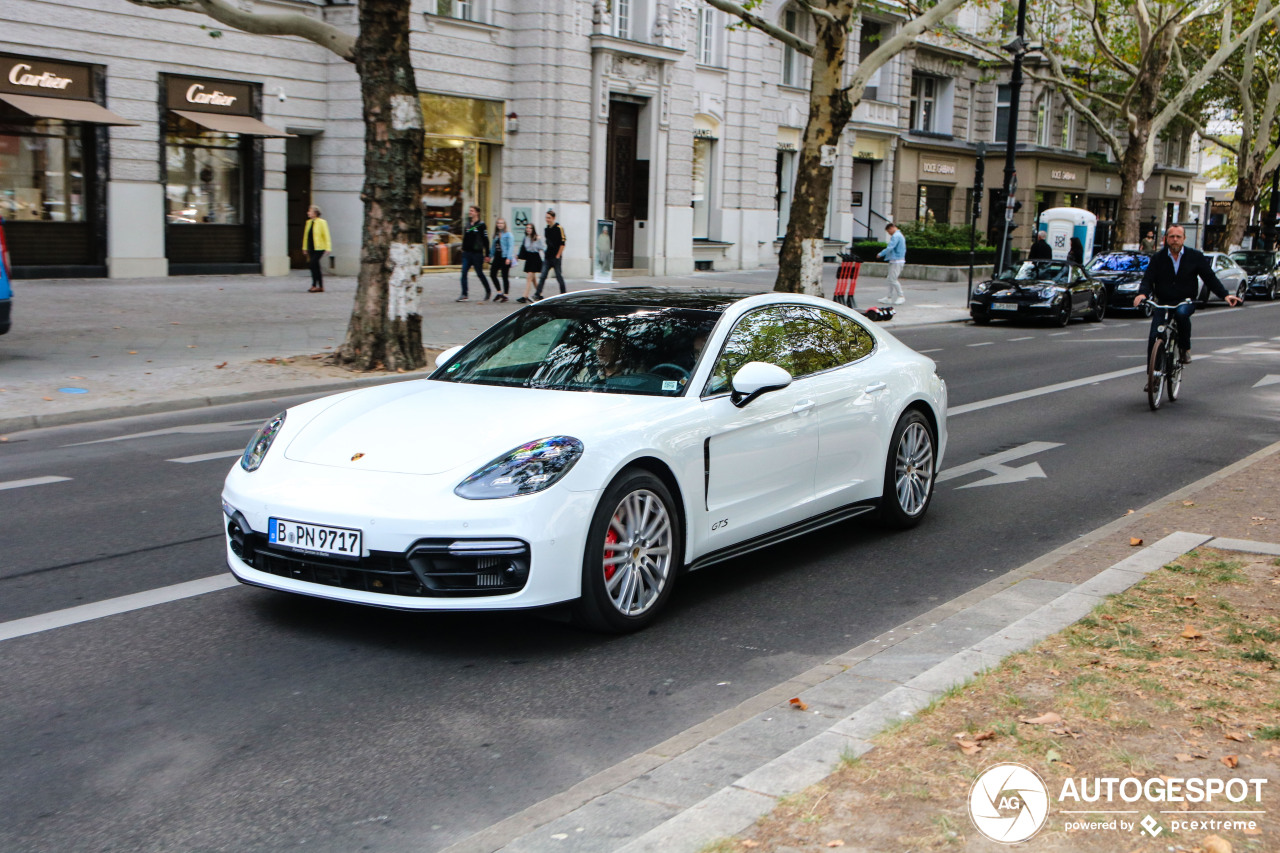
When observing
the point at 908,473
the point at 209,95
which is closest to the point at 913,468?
the point at 908,473

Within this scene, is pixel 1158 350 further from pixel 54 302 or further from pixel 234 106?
pixel 234 106

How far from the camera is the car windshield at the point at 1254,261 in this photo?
39.2 m

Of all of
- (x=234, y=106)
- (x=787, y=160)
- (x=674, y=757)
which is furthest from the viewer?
(x=787, y=160)

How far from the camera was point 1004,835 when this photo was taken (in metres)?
3.41

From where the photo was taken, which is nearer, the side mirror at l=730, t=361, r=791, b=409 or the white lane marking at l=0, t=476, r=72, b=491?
the side mirror at l=730, t=361, r=791, b=409

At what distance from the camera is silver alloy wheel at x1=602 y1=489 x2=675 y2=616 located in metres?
5.37

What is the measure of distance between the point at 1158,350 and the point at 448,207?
2036 cm

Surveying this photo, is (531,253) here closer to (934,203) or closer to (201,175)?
(201,175)

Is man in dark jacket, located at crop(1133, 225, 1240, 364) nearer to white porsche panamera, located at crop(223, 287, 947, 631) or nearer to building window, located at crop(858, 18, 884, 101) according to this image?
white porsche panamera, located at crop(223, 287, 947, 631)

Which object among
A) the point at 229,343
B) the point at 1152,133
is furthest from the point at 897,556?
the point at 1152,133

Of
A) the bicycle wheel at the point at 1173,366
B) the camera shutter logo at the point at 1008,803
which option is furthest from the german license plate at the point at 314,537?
the bicycle wheel at the point at 1173,366

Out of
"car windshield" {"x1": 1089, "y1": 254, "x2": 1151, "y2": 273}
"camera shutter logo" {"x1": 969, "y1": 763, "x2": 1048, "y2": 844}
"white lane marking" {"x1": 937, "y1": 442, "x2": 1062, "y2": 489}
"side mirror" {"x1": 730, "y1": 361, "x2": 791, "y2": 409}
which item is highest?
"car windshield" {"x1": 1089, "y1": 254, "x2": 1151, "y2": 273}

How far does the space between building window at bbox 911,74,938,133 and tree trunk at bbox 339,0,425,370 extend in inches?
1537

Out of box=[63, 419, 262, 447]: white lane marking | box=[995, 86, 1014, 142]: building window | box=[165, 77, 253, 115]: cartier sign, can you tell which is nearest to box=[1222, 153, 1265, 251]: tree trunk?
box=[995, 86, 1014, 142]: building window
